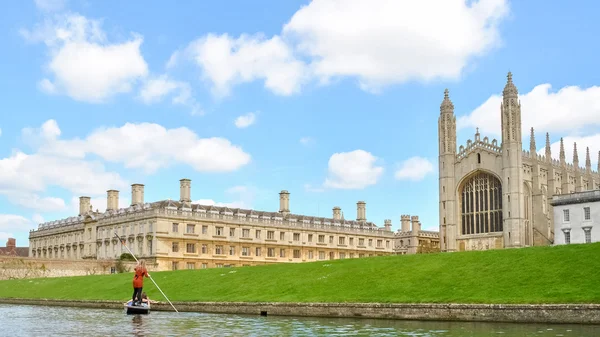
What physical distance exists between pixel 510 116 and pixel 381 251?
107 ft

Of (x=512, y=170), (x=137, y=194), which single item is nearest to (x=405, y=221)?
(x=512, y=170)

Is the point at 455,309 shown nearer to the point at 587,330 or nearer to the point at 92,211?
the point at 587,330

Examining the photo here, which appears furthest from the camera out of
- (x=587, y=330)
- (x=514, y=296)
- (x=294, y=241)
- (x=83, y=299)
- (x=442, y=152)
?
(x=294, y=241)

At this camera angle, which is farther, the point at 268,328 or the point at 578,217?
the point at 578,217

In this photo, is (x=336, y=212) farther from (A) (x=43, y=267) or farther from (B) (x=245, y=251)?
(A) (x=43, y=267)

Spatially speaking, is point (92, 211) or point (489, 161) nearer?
point (489, 161)

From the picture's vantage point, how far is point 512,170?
7738cm

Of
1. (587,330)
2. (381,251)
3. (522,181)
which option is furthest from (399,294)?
(381,251)

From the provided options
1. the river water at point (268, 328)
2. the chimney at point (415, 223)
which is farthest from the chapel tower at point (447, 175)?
the river water at point (268, 328)

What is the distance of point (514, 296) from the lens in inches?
1066

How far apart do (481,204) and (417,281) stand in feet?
171

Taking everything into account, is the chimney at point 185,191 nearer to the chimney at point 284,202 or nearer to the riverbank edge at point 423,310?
the chimney at point 284,202

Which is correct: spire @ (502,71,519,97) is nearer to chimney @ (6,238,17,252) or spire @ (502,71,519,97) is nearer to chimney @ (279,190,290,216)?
chimney @ (279,190,290,216)

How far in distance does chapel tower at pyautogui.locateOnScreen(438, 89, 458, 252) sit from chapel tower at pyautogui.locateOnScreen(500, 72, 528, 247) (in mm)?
7024
